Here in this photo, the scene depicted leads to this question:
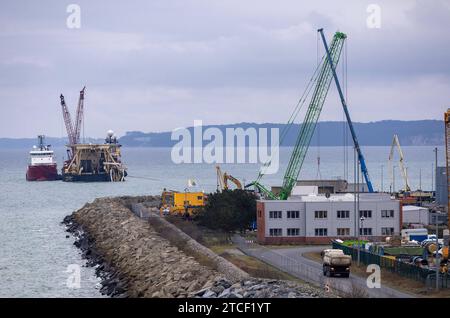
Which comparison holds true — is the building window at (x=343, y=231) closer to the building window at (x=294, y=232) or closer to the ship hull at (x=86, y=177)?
the building window at (x=294, y=232)

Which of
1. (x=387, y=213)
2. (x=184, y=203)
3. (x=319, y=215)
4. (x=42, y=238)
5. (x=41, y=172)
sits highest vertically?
(x=41, y=172)

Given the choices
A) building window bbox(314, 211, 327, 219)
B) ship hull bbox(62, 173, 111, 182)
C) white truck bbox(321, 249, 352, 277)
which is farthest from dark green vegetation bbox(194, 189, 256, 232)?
ship hull bbox(62, 173, 111, 182)

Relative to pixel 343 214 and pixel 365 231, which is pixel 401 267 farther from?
pixel 343 214

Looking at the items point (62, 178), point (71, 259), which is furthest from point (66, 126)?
point (71, 259)

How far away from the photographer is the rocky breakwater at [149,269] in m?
35.5

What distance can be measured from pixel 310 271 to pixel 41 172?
477ft

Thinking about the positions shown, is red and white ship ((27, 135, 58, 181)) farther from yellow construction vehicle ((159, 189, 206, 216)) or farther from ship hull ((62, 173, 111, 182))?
yellow construction vehicle ((159, 189, 206, 216))

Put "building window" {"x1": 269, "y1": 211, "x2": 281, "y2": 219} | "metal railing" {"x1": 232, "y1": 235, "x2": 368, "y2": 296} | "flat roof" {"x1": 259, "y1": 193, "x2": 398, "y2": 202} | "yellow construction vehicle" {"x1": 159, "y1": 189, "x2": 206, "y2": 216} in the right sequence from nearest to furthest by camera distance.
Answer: "metal railing" {"x1": 232, "y1": 235, "x2": 368, "y2": 296}, "building window" {"x1": 269, "y1": 211, "x2": 281, "y2": 219}, "flat roof" {"x1": 259, "y1": 193, "x2": 398, "y2": 202}, "yellow construction vehicle" {"x1": 159, "y1": 189, "x2": 206, "y2": 216}

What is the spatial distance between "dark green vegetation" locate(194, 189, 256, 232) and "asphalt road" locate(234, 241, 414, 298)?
14.8 ft

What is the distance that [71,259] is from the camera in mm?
61219

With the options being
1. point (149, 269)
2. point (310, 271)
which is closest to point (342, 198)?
point (310, 271)

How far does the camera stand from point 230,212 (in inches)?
2484

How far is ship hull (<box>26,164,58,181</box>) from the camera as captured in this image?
183500 mm
